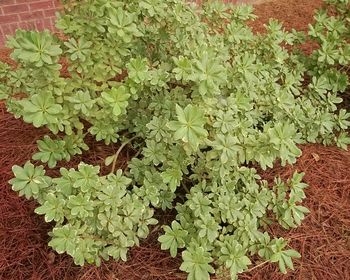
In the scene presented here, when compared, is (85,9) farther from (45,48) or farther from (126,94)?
(126,94)

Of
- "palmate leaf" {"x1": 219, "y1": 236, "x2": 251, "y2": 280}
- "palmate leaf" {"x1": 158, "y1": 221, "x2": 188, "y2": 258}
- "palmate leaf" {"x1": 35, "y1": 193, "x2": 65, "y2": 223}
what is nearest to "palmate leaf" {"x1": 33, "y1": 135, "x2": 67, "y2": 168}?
"palmate leaf" {"x1": 35, "y1": 193, "x2": 65, "y2": 223}

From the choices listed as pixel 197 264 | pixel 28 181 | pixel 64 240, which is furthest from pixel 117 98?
pixel 197 264

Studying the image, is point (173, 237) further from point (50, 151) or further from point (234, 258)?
point (50, 151)

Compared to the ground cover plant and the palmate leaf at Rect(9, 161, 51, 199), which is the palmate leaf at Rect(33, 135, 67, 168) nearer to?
the ground cover plant

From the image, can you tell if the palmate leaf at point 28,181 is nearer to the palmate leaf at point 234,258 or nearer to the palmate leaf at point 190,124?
the palmate leaf at point 190,124

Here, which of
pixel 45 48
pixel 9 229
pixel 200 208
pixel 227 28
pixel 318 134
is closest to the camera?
pixel 45 48

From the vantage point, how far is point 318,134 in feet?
9.94

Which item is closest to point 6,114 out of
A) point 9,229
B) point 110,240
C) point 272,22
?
point 9,229

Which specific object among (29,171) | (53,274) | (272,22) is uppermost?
(272,22)

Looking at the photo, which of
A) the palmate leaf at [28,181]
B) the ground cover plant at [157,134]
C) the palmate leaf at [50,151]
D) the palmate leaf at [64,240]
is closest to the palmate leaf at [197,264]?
the ground cover plant at [157,134]

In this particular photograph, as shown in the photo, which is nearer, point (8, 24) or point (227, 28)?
point (227, 28)

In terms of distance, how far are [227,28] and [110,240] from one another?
5.08ft

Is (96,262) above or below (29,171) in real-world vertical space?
below

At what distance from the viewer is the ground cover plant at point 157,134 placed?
1.99m
